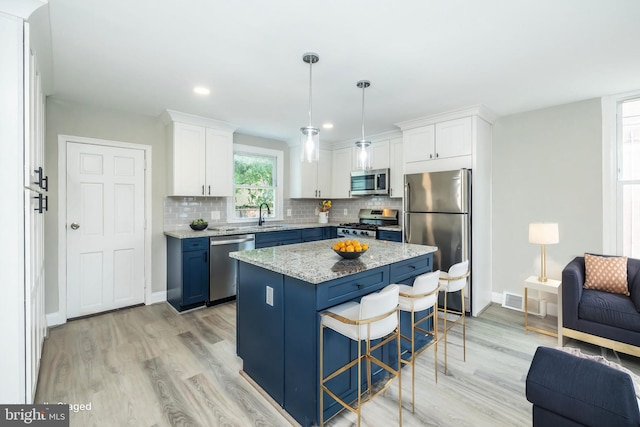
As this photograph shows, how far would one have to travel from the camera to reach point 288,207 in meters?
5.32

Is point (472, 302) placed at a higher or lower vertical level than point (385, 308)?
lower

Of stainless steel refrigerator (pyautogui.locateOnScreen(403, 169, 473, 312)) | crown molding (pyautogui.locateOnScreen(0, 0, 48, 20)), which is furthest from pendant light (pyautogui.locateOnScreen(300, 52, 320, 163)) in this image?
stainless steel refrigerator (pyautogui.locateOnScreen(403, 169, 473, 312))

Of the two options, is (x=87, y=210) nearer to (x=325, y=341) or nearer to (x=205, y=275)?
(x=205, y=275)

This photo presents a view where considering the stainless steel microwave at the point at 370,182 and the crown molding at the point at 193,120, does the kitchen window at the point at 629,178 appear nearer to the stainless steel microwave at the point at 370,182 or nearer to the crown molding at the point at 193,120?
the stainless steel microwave at the point at 370,182

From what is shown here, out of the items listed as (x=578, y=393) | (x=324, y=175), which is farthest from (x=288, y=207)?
(x=578, y=393)

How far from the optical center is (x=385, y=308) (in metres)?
1.65

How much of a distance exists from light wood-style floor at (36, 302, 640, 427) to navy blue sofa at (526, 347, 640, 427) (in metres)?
0.60

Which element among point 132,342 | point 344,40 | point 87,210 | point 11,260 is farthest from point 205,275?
point 344,40

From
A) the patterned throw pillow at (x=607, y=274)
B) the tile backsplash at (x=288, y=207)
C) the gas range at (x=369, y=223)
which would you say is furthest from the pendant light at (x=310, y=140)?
the patterned throw pillow at (x=607, y=274)

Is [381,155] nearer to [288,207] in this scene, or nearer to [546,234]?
[288,207]

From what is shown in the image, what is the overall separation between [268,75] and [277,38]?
583 millimetres

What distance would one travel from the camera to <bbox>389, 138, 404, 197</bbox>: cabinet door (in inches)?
175

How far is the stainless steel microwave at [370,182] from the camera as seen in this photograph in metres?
4.61

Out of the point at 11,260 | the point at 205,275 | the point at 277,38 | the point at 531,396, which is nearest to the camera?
the point at 531,396
